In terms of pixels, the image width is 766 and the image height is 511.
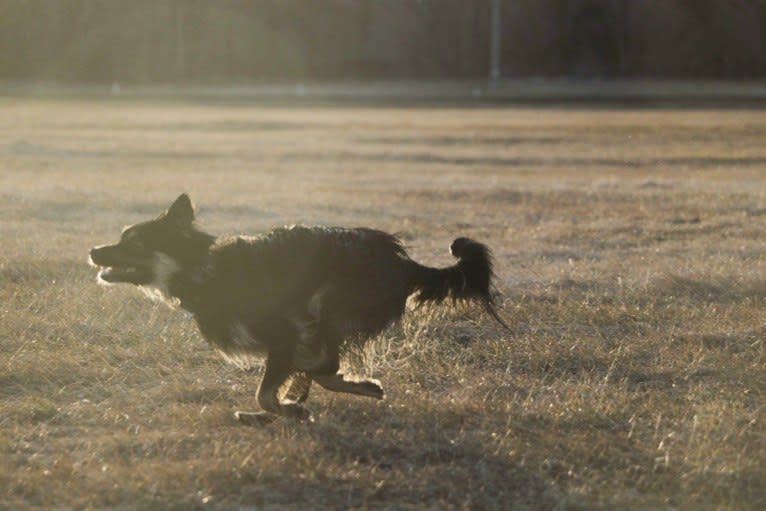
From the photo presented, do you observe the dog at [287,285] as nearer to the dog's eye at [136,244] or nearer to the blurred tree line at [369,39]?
the dog's eye at [136,244]

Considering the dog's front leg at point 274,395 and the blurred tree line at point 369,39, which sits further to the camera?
the blurred tree line at point 369,39

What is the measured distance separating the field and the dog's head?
82 centimetres

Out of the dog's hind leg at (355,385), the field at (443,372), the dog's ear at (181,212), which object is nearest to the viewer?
the field at (443,372)

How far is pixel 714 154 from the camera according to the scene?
24.3 meters

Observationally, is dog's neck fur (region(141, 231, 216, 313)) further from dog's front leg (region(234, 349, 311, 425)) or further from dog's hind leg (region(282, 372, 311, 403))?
dog's hind leg (region(282, 372, 311, 403))

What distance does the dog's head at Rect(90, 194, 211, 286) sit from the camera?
639cm

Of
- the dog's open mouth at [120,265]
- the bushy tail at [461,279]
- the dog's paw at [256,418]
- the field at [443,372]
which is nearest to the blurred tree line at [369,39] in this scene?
the field at [443,372]

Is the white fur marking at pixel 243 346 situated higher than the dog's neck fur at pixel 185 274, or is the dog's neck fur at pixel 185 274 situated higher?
the dog's neck fur at pixel 185 274

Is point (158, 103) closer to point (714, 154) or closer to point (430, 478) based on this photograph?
point (714, 154)

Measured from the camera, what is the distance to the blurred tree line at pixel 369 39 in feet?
213

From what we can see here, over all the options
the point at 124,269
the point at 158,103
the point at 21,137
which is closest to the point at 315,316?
the point at 124,269

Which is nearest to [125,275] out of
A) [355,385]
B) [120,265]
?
[120,265]

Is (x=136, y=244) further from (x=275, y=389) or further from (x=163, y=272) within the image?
(x=275, y=389)

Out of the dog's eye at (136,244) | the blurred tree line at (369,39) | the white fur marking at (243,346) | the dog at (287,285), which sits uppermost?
the blurred tree line at (369,39)
